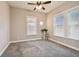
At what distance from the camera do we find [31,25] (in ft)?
22.2

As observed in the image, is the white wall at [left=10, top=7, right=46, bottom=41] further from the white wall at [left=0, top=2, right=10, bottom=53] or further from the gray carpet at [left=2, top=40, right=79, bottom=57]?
the gray carpet at [left=2, top=40, right=79, bottom=57]

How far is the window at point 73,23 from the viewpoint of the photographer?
4.08 metres

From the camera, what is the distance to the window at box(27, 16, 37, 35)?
6617mm

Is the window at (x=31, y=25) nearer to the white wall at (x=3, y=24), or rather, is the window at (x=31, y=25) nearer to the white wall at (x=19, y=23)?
the white wall at (x=19, y=23)

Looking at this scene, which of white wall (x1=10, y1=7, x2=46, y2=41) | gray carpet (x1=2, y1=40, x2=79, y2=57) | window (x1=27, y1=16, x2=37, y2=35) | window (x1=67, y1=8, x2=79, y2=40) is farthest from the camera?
window (x1=27, y1=16, x2=37, y2=35)

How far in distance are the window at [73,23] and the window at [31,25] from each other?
10.4 ft

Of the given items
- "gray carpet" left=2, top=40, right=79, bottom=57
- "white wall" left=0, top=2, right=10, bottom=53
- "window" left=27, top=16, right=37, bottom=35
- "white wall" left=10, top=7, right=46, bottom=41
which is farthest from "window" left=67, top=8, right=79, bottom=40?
"white wall" left=0, top=2, right=10, bottom=53

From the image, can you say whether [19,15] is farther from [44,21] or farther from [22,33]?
[44,21]

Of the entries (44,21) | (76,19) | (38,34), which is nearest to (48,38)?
(38,34)

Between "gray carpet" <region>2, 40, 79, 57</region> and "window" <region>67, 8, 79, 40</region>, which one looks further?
"window" <region>67, 8, 79, 40</region>

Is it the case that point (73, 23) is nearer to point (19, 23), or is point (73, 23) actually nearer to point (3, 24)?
point (3, 24)

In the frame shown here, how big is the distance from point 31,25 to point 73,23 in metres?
3.57

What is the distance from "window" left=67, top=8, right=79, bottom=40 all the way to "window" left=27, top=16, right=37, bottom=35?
10.4ft

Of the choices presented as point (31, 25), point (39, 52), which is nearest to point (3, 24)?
point (39, 52)
